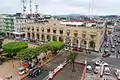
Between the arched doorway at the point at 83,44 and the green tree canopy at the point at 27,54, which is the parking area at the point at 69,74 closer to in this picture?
the green tree canopy at the point at 27,54

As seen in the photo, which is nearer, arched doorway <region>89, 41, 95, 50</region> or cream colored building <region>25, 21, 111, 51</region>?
cream colored building <region>25, 21, 111, 51</region>

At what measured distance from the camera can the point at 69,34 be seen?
234 ft

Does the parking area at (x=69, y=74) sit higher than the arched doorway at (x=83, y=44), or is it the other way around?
the arched doorway at (x=83, y=44)

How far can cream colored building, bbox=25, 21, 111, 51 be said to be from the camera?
66.4 meters

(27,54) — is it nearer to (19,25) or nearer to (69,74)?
(69,74)

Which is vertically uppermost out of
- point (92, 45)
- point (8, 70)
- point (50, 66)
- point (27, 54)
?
point (27, 54)

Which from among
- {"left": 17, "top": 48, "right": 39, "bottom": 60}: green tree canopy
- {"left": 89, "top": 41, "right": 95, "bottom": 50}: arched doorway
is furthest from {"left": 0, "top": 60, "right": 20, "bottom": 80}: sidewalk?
{"left": 89, "top": 41, "right": 95, "bottom": 50}: arched doorway

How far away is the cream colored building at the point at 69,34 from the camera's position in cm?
6644

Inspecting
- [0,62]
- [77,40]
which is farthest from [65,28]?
[0,62]

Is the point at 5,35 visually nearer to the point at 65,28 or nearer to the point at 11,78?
the point at 65,28

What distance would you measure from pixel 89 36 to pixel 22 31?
143 feet

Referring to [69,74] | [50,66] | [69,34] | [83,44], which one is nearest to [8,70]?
[50,66]

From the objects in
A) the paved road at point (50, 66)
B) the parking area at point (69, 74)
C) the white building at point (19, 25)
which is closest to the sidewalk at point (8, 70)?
the paved road at point (50, 66)

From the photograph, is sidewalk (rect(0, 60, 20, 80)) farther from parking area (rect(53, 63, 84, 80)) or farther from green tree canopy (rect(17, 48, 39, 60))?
parking area (rect(53, 63, 84, 80))
